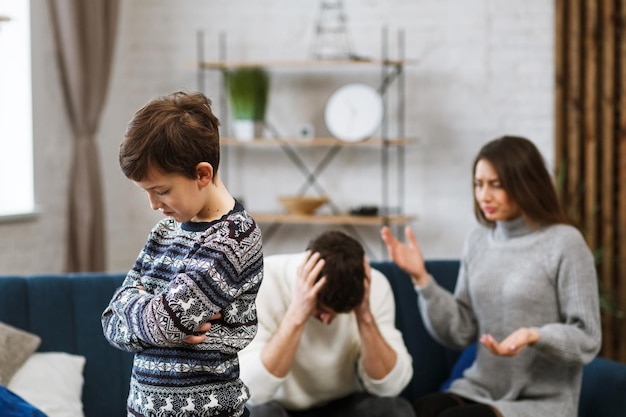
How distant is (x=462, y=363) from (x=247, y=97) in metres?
2.61

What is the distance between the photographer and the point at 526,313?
8.82ft

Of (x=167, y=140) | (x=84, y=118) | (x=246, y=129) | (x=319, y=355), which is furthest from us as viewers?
(x=246, y=129)

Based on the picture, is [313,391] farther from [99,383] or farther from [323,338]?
[99,383]

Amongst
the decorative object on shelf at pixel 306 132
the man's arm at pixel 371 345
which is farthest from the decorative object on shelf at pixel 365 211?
the man's arm at pixel 371 345

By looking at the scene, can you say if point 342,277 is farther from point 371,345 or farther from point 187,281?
point 187,281

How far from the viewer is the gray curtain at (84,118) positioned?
4.90 m

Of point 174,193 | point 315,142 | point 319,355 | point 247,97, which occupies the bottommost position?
point 319,355

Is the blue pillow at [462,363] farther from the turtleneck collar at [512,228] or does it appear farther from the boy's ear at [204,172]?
the boy's ear at [204,172]

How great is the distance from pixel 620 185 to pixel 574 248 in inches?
104

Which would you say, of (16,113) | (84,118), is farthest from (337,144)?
(16,113)

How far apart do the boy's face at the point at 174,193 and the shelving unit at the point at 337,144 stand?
3588mm

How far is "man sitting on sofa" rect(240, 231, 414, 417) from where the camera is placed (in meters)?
2.50

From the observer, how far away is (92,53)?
5035 mm

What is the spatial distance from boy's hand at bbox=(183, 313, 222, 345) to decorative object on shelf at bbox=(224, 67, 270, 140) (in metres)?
3.77
